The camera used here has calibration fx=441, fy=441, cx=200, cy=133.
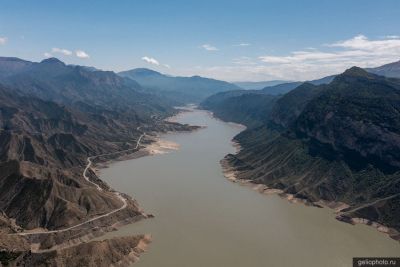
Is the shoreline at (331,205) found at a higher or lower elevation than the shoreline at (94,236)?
lower

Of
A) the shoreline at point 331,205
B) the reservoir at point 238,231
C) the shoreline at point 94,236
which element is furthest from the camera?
the shoreline at point 331,205

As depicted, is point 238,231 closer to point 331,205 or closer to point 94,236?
point 94,236

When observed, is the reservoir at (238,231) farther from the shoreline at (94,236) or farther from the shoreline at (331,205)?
the shoreline at (94,236)

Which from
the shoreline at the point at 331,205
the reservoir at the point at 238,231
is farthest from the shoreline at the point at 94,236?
the shoreline at the point at 331,205

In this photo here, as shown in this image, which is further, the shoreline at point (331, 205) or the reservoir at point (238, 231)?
the shoreline at point (331, 205)

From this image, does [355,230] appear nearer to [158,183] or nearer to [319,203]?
[319,203]

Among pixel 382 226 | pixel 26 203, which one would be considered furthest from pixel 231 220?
pixel 26 203

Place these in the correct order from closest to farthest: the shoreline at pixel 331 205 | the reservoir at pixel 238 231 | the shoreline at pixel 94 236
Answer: the shoreline at pixel 94 236, the reservoir at pixel 238 231, the shoreline at pixel 331 205

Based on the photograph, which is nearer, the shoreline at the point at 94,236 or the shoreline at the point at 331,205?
the shoreline at the point at 94,236

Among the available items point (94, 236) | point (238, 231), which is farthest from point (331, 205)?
point (94, 236)
